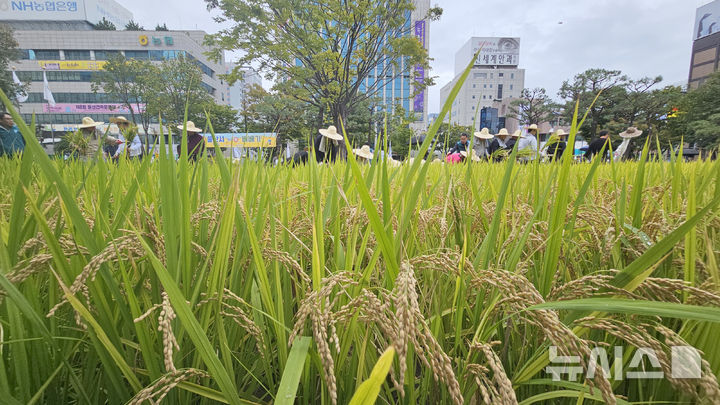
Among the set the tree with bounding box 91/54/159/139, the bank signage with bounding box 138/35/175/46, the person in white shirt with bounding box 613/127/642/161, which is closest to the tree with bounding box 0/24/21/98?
the tree with bounding box 91/54/159/139

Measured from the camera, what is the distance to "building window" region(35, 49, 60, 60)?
45594 mm

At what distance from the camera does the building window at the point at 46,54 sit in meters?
45.6

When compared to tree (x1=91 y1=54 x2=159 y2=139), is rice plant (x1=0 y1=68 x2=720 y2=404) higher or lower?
lower

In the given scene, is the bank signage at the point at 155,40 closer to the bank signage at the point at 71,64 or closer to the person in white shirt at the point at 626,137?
the bank signage at the point at 71,64

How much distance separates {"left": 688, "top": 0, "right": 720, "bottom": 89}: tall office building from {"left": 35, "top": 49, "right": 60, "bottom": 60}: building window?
3791 inches

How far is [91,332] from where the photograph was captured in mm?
475

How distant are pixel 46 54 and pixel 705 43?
103 m

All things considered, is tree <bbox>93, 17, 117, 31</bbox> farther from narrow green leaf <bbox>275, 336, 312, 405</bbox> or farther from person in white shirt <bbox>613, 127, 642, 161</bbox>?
narrow green leaf <bbox>275, 336, 312, 405</bbox>

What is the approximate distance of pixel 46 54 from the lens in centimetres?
4578

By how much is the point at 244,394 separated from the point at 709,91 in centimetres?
3400

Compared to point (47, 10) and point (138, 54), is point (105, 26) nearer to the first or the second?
point (138, 54)

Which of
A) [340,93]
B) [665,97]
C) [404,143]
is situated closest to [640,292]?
[340,93]

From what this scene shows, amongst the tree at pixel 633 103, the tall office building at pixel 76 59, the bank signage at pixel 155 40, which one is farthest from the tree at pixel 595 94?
the bank signage at pixel 155 40

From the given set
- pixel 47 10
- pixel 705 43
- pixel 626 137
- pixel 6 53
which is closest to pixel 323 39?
pixel 626 137
